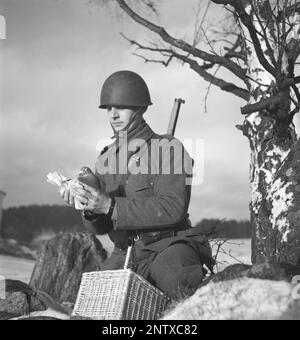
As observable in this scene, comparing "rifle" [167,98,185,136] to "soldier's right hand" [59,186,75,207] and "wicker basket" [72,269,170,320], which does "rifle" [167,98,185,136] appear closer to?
"soldier's right hand" [59,186,75,207]

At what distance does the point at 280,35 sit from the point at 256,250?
2875 millimetres

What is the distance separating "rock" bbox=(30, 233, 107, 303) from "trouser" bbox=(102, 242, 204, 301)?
19.1ft

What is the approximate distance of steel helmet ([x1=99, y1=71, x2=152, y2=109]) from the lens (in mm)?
5758

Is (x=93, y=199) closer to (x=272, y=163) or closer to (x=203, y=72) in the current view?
(x=272, y=163)

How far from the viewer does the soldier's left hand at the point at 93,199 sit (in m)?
4.96

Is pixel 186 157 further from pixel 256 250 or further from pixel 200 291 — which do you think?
pixel 256 250

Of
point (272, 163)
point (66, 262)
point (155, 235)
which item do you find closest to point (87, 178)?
point (155, 235)

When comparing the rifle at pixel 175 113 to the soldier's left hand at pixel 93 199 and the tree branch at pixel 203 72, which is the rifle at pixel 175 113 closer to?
the soldier's left hand at pixel 93 199

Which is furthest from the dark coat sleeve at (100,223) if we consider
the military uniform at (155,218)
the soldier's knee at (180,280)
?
the soldier's knee at (180,280)

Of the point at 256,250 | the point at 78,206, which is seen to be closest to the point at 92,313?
the point at 78,206

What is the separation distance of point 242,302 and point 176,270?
875 millimetres

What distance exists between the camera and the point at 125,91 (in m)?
5.78

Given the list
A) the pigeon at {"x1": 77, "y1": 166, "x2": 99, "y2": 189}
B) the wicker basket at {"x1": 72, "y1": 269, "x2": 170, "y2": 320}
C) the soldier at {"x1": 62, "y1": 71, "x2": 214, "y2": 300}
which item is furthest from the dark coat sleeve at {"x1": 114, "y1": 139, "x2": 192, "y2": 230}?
the wicker basket at {"x1": 72, "y1": 269, "x2": 170, "y2": 320}
